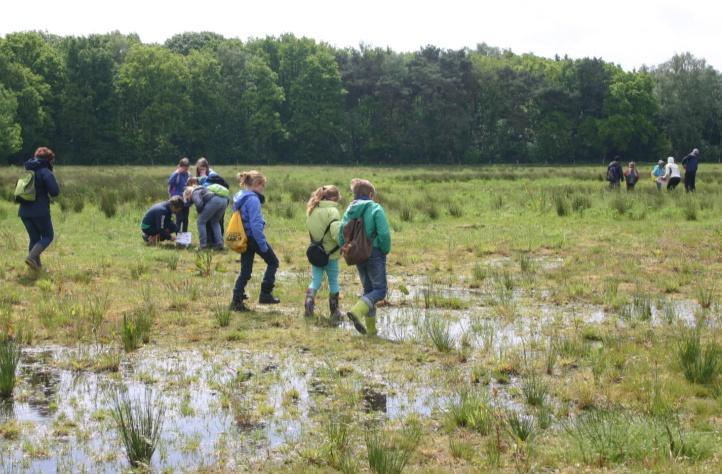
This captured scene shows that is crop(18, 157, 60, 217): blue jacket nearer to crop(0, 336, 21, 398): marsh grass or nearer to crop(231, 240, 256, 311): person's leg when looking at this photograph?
crop(231, 240, 256, 311): person's leg

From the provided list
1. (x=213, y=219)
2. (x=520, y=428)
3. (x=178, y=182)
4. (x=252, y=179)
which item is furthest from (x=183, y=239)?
(x=520, y=428)

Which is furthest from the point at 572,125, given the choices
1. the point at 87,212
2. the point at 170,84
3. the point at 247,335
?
the point at 247,335

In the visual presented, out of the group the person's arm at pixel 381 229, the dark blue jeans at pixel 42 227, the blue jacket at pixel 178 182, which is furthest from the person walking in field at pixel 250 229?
the blue jacket at pixel 178 182

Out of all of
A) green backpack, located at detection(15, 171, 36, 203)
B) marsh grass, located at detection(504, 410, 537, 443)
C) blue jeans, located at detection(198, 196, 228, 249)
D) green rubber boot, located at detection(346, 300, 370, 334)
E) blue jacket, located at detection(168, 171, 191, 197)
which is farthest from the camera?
blue jacket, located at detection(168, 171, 191, 197)

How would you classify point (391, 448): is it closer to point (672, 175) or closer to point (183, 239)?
point (183, 239)

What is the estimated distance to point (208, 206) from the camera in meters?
16.7

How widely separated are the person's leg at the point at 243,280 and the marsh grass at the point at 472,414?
4759mm

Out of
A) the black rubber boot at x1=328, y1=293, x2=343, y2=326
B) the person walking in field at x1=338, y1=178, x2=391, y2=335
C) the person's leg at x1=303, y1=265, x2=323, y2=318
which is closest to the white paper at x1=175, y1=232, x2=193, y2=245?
the person's leg at x1=303, y1=265, x2=323, y2=318

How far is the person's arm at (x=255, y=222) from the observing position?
36.9 ft

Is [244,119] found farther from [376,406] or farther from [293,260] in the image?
[376,406]

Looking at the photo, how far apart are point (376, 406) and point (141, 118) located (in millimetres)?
74663

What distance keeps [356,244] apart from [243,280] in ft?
6.47

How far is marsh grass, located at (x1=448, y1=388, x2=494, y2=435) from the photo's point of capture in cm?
658

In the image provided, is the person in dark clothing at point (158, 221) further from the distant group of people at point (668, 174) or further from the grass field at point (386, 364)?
the distant group of people at point (668, 174)
